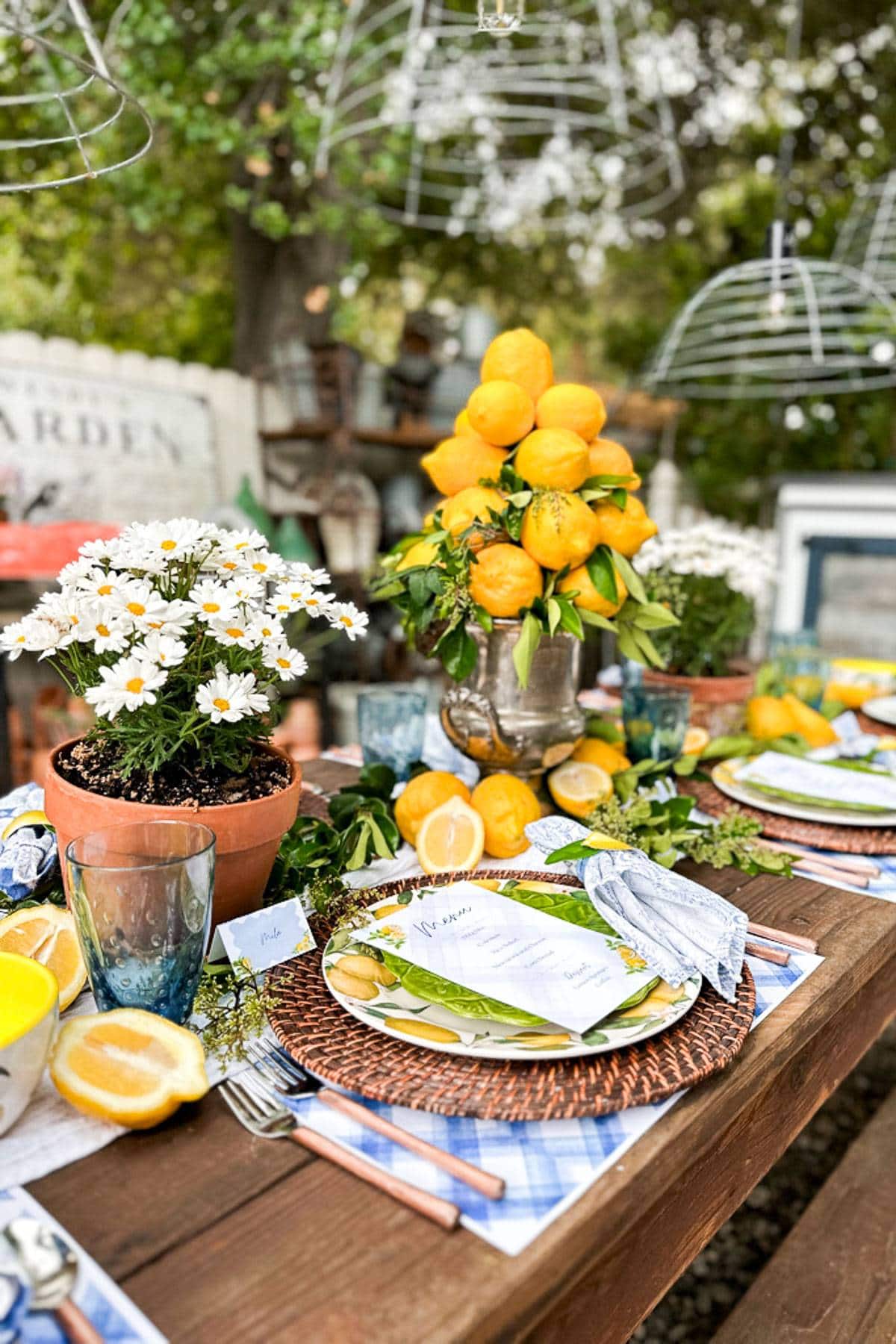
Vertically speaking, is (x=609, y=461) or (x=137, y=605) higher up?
(x=609, y=461)

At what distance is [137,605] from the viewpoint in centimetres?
71

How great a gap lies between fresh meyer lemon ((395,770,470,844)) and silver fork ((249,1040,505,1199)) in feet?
1.20

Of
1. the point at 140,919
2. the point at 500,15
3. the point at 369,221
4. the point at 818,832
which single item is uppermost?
the point at 369,221

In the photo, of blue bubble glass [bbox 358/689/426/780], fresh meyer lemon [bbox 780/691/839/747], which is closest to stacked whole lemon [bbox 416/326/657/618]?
blue bubble glass [bbox 358/689/426/780]

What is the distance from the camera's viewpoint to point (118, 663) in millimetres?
697

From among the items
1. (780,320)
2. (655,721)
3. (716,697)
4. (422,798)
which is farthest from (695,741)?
(780,320)

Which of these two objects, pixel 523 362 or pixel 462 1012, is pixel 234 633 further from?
pixel 523 362

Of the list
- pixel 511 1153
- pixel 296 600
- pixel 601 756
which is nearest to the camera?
pixel 511 1153

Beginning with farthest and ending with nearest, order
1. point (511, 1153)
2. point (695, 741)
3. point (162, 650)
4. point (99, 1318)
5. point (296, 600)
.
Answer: point (695, 741), point (296, 600), point (162, 650), point (511, 1153), point (99, 1318)

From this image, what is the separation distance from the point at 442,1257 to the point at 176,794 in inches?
16.0

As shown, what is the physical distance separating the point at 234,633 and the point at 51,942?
267mm

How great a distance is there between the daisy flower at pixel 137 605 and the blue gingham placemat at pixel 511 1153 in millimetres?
345

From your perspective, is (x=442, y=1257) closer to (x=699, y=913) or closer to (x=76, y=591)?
(x=699, y=913)

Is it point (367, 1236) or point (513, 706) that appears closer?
point (367, 1236)
